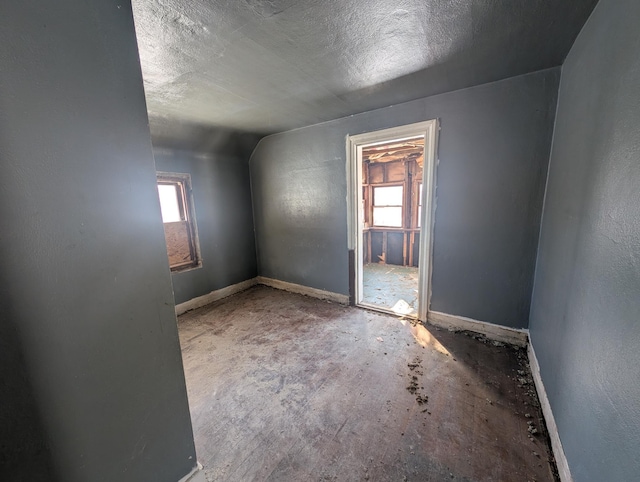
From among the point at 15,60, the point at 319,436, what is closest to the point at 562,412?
the point at 319,436

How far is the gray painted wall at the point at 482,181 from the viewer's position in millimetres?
2023

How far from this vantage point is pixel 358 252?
322 cm

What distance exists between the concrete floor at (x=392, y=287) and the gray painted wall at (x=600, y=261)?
5.67ft

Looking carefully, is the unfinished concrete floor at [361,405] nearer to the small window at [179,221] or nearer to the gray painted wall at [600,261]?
the gray painted wall at [600,261]

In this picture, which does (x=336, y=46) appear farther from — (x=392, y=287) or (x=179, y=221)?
(x=392, y=287)

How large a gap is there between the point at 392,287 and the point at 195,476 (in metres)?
3.38

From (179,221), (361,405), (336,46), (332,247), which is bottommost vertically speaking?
(361,405)

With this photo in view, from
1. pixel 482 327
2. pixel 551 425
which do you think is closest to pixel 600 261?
pixel 551 425

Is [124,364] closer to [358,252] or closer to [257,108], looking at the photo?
[257,108]

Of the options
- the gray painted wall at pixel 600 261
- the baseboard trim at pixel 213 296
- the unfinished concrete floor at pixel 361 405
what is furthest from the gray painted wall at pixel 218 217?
the gray painted wall at pixel 600 261

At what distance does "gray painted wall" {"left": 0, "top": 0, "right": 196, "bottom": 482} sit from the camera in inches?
27.6

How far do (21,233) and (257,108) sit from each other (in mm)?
2265

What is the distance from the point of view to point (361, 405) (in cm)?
170

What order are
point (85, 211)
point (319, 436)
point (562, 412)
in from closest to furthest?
point (85, 211) → point (562, 412) → point (319, 436)
